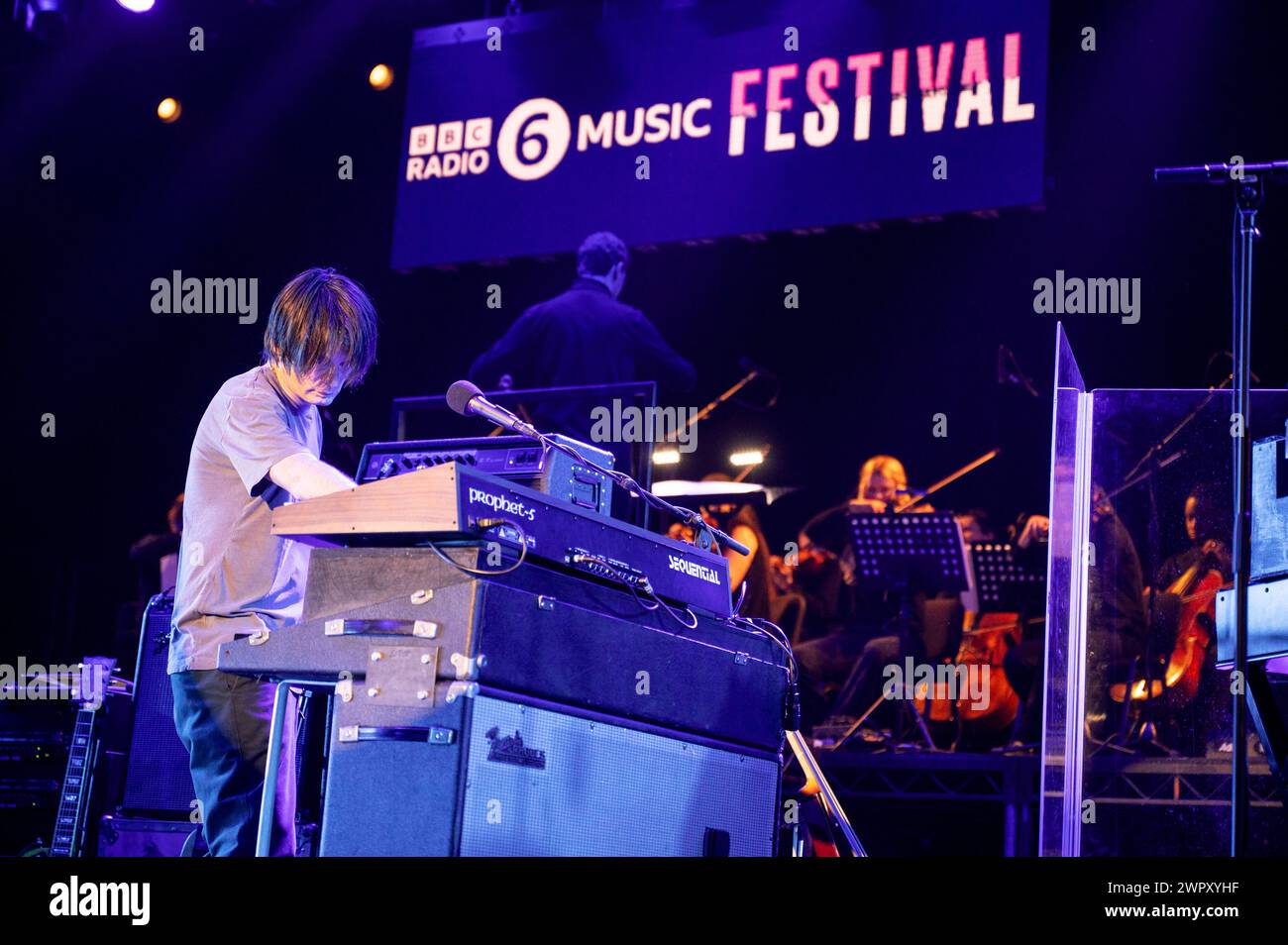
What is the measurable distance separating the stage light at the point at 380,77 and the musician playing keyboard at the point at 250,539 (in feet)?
18.5

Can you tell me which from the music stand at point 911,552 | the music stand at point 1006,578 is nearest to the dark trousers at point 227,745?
the music stand at point 911,552

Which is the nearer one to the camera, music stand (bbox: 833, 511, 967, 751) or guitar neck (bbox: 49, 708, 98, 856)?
guitar neck (bbox: 49, 708, 98, 856)

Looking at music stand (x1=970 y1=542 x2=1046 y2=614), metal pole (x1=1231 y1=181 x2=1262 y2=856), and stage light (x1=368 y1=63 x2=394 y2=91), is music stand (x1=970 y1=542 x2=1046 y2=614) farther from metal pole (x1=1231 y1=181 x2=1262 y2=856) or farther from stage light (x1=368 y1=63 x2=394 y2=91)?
stage light (x1=368 y1=63 x2=394 y2=91)

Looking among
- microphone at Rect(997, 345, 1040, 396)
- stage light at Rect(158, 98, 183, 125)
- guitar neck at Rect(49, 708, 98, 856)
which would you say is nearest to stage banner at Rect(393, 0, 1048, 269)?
stage light at Rect(158, 98, 183, 125)

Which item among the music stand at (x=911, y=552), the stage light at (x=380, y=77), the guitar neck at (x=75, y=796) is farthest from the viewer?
the stage light at (x=380, y=77)

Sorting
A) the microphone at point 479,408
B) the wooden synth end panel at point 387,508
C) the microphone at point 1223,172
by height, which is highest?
the microphone at point 1223,172

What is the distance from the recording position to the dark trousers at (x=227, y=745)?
3156mm

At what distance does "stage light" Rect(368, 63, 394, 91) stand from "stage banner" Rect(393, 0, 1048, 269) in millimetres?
511

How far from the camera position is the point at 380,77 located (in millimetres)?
8727

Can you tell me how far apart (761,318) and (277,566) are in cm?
681

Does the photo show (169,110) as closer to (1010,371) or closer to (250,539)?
(1010,371)

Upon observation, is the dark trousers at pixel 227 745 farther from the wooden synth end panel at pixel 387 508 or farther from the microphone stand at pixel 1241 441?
the microphone stand at pixel 1241 441

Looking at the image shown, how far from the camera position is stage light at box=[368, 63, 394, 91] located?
28.6 feet

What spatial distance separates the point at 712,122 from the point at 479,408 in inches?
176
